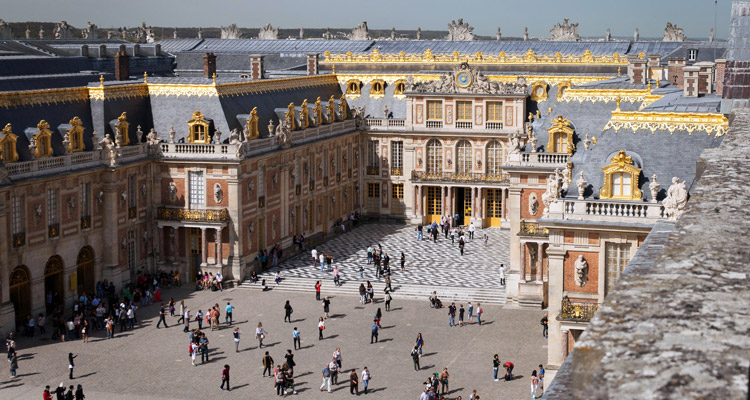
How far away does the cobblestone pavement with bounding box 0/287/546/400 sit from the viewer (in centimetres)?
4147

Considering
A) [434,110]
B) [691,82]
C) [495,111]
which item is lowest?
[495,111]

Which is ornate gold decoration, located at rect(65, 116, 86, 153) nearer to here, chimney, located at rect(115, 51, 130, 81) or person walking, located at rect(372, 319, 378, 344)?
chimney, located at rect(115, 51, 130, 81)

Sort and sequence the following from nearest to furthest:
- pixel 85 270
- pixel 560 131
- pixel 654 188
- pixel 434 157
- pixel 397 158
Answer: pixel 654 188, pixel 560 131, pixel 85 270, pixel 434 157, pixel 397 158

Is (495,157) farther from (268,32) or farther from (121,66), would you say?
(268,32)

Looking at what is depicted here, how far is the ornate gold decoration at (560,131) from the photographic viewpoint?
51.6 metres

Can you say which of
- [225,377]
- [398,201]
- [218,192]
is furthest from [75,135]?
[398,201]

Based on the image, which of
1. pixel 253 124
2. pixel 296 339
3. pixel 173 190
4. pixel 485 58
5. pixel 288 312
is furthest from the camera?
pixel 485 58

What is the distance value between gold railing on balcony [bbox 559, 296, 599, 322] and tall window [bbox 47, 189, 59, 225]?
24.9 meters

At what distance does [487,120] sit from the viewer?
250 feet

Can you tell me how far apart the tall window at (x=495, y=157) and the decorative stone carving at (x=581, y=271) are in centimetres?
3716

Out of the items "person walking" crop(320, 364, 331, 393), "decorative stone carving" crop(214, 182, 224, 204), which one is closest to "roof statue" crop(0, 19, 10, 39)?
"decorative stone carving" crop(214, 182, 224, 204)

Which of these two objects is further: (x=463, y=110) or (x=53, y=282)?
(x=463, y=110)

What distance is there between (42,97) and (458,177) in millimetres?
31967

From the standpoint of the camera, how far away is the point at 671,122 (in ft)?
130
